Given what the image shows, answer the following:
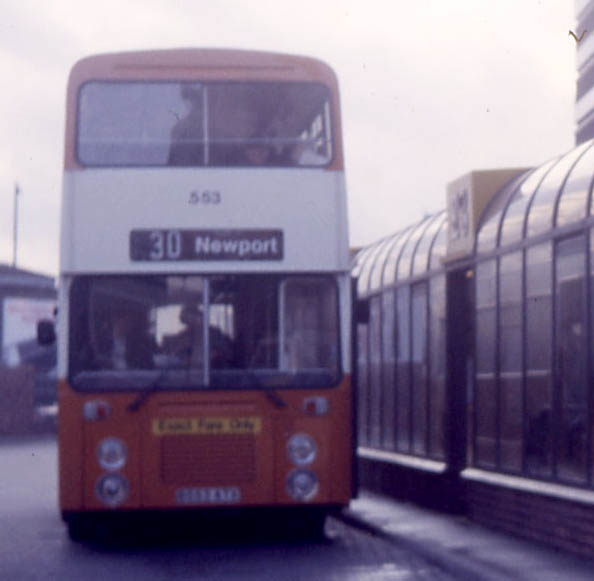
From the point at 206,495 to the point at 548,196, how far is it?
4064 millimetres

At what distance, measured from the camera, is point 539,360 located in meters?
14.9

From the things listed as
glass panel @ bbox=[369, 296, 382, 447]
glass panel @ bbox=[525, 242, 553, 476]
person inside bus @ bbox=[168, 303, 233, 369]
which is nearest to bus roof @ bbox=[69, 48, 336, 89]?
person inside bus @ bbox=[168, 303, 233, 369]

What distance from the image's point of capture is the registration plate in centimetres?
1426

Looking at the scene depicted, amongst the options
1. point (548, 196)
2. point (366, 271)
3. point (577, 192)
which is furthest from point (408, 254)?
point (577, 192)

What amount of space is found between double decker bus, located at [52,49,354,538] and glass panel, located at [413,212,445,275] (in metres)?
5.28

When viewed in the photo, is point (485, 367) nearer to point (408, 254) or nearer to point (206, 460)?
point (206, 460)

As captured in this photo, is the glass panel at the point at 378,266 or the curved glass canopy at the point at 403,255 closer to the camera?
the curved glass canopy at the point at 403,255

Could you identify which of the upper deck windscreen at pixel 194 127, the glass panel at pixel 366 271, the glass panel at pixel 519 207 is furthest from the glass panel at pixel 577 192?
the glass panel at pixel 366 271

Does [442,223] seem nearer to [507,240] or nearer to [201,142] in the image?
[507,240]

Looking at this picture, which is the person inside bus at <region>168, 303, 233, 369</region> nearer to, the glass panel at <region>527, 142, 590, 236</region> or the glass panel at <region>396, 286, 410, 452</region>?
the glass panel at <region>527, 142, 590, 236</region>

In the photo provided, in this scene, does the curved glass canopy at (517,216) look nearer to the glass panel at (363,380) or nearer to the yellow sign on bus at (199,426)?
the glass panel at (363,380)

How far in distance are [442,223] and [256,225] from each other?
5648mm

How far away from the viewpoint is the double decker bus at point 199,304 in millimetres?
14273

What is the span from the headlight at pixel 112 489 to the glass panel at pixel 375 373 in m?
8.34
